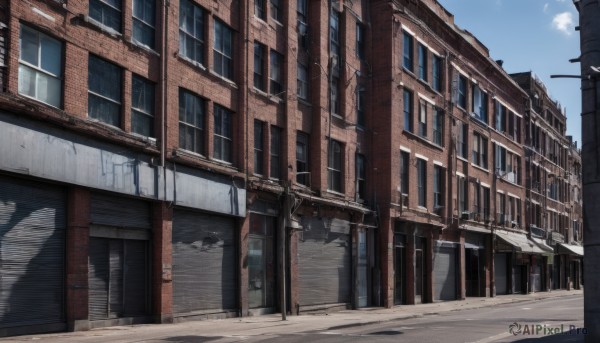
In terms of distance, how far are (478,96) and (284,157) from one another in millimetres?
23627

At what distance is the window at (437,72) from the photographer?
4256 cm

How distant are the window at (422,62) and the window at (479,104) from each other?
834 centimetres

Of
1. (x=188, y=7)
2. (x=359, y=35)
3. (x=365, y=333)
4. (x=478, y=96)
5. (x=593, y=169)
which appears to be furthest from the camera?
(x=478, y=96)

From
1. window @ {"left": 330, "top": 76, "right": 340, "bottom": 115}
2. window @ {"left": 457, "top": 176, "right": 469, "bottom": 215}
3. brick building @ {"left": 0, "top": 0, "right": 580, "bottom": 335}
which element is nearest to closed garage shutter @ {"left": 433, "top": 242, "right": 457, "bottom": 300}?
brick building @ {"left": 0, "top": 0, "right": 580, "bottom": 335}

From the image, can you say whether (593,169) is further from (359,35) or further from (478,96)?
(478,96)

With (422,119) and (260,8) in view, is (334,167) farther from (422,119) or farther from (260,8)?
(422,119)

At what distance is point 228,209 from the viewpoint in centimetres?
2570

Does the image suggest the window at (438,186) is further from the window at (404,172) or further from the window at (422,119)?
the window at (404,172)

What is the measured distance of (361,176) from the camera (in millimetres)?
35625

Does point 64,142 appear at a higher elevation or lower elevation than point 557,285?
higher

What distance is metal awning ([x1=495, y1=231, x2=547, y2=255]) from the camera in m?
50.3

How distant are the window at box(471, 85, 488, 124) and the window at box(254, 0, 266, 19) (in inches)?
896

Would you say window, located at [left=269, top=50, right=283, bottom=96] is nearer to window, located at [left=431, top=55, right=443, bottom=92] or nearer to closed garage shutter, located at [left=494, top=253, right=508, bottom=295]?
window, located at [left=431, top=55, right=443, bottom=92]

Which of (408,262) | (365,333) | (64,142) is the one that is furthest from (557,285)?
(64,142)
